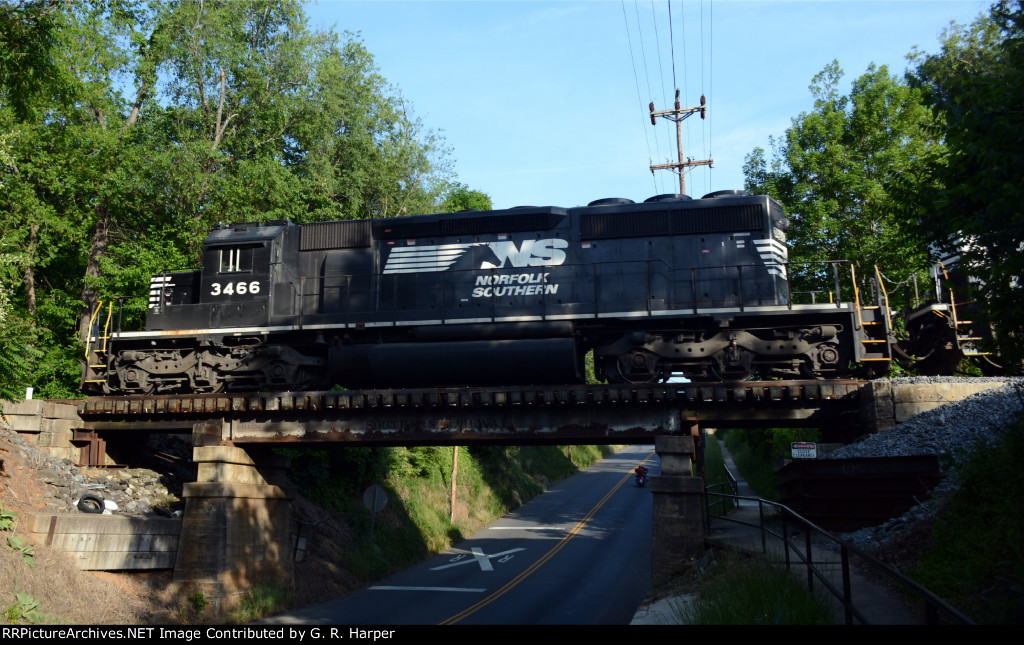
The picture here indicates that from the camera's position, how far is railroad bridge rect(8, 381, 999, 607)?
14219 mm

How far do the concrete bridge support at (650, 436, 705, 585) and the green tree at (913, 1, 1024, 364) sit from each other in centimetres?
665

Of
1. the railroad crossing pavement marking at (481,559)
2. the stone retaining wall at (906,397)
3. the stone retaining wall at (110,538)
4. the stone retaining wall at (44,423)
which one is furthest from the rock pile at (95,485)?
the stone retaining wall at (906,397)

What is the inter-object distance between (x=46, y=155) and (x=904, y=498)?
2686 centimetres

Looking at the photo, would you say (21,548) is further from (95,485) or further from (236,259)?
(236,259)

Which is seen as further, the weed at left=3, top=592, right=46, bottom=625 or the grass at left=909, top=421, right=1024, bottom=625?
the weed at left=3, top=592, right=46, bottom=625

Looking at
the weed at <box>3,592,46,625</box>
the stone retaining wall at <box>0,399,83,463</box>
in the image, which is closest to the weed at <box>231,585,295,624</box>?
the weed at <box>3,592,46,625</box>

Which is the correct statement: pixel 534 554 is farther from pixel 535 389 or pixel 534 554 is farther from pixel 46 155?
pixel 46 155

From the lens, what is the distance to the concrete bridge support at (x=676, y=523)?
1388cm

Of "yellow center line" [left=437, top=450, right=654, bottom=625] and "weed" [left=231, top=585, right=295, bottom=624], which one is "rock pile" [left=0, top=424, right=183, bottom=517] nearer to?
"weed" [left=231, top=585, right=295, bottom=624]

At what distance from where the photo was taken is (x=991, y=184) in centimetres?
809

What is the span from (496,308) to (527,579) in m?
9.76

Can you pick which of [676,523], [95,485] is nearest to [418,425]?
[676,523]

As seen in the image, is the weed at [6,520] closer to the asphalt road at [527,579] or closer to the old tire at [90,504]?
the old tire at [90,504]

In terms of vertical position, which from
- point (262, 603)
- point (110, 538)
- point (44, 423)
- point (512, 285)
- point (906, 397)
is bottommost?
point (262, 603)
